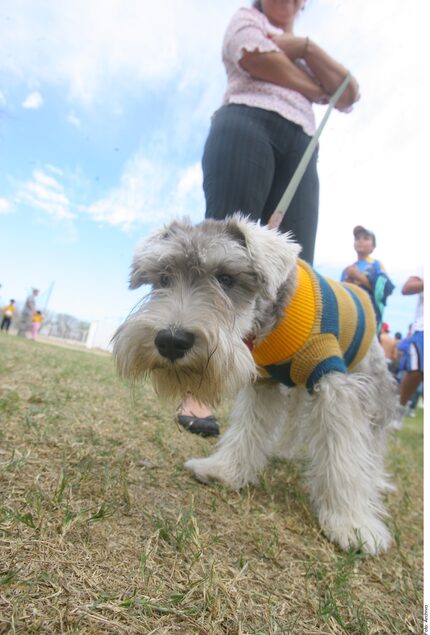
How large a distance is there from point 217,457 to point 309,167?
2.30m

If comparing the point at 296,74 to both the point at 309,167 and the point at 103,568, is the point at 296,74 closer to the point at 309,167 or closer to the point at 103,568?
the point at 309,167

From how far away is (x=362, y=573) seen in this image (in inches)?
73.4

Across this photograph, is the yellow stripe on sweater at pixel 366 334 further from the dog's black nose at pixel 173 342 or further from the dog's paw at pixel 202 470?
the dog's black nose at pixel 173 342

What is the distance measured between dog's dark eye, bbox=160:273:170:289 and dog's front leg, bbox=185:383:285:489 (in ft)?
3.40

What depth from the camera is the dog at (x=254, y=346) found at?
81.1 inches

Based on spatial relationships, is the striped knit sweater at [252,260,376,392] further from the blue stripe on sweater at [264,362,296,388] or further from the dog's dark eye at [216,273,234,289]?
the dog's dark eye at [216,273,234,289]

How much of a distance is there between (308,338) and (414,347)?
5.25 metres

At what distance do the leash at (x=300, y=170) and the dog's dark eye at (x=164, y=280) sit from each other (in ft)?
2.59

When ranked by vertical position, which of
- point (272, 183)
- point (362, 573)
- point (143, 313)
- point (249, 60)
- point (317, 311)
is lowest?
point (362, 573)

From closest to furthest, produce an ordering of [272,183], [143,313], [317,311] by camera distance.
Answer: [143,313] → [317,311] → [272,183]

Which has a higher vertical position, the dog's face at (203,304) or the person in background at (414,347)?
the person in background at (414,347)

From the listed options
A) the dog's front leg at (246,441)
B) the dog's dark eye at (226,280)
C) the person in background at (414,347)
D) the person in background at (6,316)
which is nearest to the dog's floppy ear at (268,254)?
the dog's dark eye at (226,280)

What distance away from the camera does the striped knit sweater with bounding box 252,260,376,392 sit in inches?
95.7

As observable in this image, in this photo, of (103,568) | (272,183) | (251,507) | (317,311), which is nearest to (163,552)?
(103,568)
